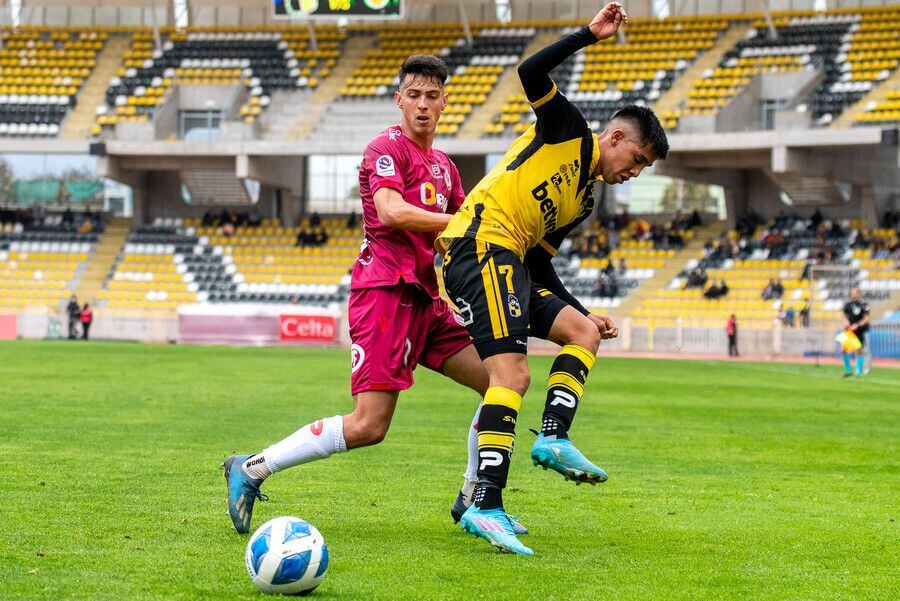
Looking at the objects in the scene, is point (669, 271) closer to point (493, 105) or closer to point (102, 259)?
point (493, 105)

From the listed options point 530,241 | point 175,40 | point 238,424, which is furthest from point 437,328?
point 175,40

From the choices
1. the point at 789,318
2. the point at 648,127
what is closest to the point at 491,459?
the point at 648,127

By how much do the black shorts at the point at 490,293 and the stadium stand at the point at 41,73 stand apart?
135ft

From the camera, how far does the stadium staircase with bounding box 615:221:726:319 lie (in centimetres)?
3947

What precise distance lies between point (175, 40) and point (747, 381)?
3195cm

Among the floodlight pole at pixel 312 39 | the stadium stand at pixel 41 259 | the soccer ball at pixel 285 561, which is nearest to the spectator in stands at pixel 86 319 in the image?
the stadium stand at pixel 41 259

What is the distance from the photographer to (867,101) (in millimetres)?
39438

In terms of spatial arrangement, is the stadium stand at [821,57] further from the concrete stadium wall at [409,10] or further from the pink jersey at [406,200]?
the pink jersey at [406,200]

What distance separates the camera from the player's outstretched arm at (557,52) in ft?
19.3

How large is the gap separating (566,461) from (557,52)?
1864 millimetres

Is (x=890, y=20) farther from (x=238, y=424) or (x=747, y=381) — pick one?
(x=238, y=424)

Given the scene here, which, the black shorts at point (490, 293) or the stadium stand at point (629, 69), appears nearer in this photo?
the black shorts at point (490, 293)

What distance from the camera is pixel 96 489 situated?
25.0 feet

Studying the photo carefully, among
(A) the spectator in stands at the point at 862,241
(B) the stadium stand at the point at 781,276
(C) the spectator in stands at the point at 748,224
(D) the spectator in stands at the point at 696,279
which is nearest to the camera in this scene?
(B) the stadium stand at the point at 781,276
